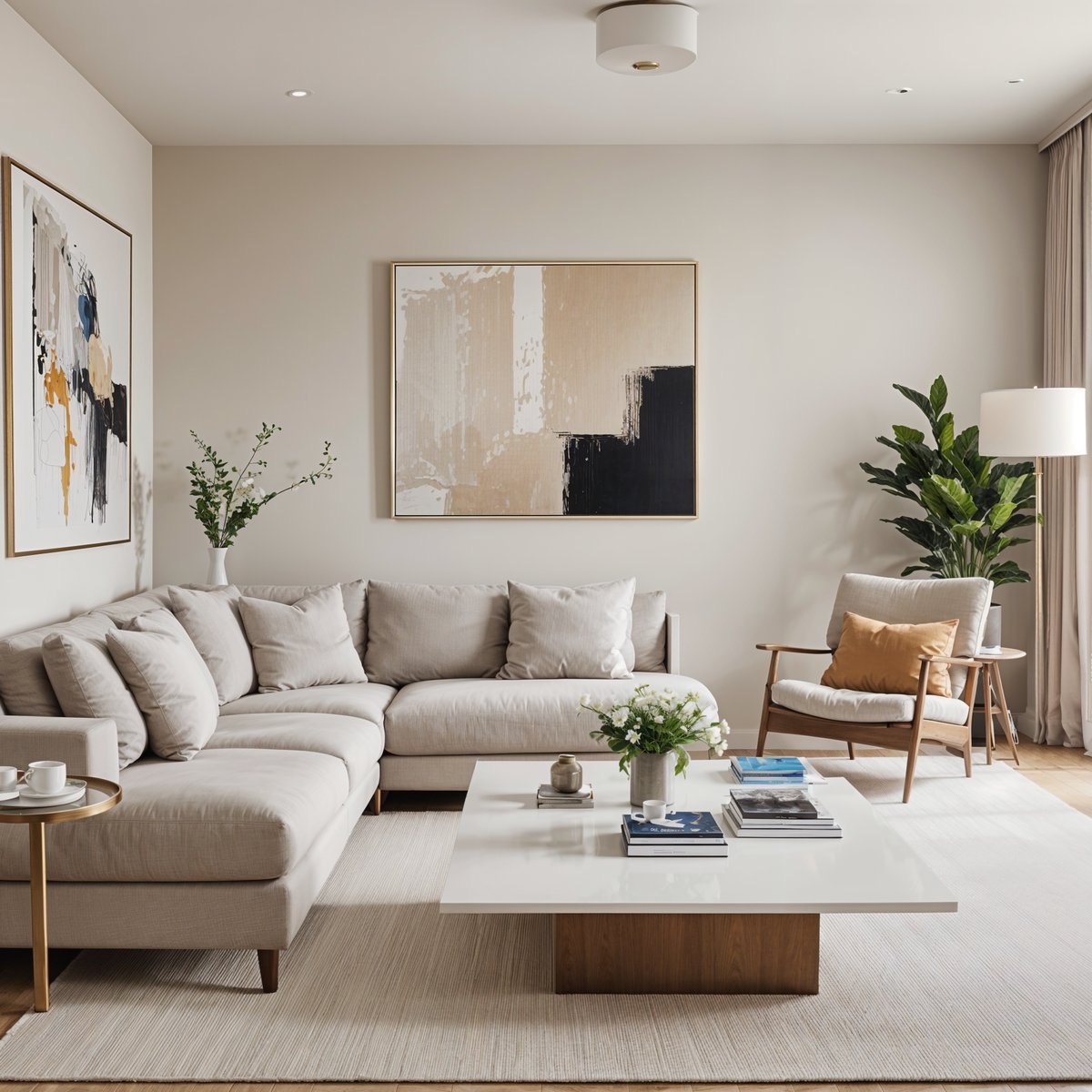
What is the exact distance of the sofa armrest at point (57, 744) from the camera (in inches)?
110

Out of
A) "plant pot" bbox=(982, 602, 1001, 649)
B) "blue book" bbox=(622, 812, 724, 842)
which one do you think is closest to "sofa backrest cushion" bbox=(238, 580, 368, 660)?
"blue book" bbox=(622, 812, 724, 842)

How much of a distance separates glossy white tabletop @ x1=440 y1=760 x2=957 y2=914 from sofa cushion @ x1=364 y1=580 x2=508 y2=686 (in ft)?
5.38

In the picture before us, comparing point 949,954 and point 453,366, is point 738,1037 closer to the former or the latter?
point 949,954

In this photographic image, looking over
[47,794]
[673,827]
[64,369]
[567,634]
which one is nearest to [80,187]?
[64,369]

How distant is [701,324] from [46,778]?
381cm

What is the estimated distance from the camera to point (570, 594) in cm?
488

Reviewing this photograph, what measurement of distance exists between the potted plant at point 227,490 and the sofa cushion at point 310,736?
1.37 metres

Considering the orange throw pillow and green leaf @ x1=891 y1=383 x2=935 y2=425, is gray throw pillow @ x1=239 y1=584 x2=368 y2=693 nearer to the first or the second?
the orange throw pillow

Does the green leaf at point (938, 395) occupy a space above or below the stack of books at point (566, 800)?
above

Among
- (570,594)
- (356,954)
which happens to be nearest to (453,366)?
(570,594)

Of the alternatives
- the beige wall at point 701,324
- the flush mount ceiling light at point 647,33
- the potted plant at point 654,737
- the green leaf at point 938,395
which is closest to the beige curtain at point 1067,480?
the beige wall at point 701,324

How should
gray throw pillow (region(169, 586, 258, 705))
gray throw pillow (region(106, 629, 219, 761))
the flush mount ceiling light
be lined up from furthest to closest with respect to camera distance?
1. gray throw pillow (region(169, 586, 258, 705))
2. the flush mount ceiling light
3. gray throw pillow (region(106, 629, 219, 761))

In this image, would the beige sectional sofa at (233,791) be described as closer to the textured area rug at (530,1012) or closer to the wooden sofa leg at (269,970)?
the wooden sofa leg at (269,970)

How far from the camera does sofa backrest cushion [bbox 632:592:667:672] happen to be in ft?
16.6
